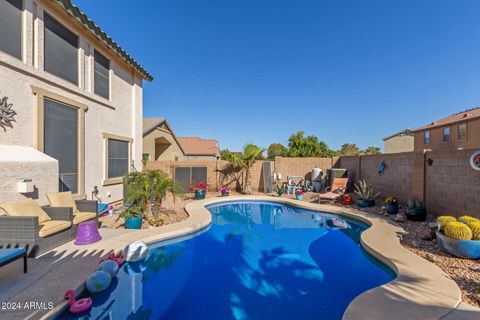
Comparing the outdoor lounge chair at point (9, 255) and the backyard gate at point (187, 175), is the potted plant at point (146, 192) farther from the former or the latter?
the backyard gate at point (187, 175)

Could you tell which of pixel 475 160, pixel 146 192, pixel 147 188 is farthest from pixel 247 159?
pixel 475 160

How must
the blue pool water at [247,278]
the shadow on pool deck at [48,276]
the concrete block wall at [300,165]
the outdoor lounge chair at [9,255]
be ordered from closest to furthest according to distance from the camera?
the shadow on pool deck at [48,276], the outdoor lounge chair at [9,255], the blue pool water at [247,278], the concrete block wall at [300,165]

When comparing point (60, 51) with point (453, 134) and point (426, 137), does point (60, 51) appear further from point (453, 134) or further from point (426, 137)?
point (426, 137)

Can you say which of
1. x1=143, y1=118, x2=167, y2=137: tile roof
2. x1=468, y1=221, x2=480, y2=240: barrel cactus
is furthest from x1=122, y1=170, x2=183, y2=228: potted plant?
x1=143, y1=118, x2=167, y2=137: tile roof

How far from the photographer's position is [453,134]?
57.9ft

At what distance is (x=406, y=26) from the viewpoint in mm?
9180

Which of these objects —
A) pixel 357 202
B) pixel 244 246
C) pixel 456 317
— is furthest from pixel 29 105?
pixel 357 202

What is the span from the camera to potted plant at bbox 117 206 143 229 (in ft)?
21.7

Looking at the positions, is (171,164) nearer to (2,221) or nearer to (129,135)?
(129,135)

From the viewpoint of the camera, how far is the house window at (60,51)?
6.45 m

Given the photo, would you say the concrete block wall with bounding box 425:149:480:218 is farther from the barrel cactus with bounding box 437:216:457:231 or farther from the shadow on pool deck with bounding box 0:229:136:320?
the shadow on pool deck with bounding box 0:229:136:320

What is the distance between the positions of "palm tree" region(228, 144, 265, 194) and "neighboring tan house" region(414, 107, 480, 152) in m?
11.6

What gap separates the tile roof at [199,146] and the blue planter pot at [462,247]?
26.1 m

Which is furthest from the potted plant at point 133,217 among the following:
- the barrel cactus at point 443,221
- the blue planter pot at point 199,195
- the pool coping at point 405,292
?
the barrel cactus at point 443,221
